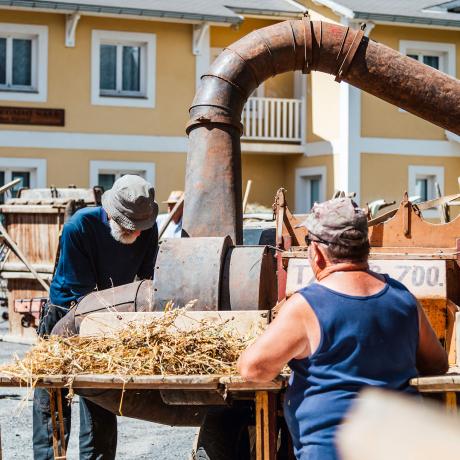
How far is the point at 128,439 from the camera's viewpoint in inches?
311

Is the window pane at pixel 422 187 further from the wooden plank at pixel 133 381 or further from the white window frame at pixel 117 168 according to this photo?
the wooden plank at pixel 133 381

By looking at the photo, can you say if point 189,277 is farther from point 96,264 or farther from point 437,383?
point 437,383

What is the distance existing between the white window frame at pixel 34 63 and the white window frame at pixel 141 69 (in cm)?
104

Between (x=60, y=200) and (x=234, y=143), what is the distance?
6.51 m

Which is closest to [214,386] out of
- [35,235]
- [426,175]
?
[35,235]

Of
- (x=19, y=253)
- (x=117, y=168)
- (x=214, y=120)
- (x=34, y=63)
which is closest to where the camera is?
(x=214, y=120)

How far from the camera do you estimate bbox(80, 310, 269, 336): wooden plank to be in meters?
5.04

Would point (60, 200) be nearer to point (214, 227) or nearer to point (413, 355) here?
point (214, 227)

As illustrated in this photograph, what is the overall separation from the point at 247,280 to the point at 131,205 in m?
0.77

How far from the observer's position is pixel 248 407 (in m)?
5.05

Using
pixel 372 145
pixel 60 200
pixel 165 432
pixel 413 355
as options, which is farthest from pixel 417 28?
pixel 413 355

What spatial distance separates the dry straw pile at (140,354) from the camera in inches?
175

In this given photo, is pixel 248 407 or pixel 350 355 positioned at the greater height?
pixel 350 355

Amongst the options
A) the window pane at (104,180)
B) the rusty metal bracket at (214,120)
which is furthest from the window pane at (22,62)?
the rusty metal bracket at (214,120)
